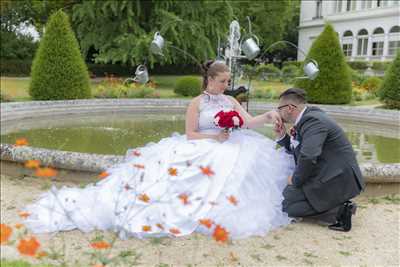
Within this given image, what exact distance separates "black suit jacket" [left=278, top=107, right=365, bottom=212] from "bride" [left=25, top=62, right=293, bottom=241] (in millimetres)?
350

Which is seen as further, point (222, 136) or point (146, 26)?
point (146, 26)

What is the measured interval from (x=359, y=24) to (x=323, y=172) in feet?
141

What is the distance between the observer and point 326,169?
4023mm

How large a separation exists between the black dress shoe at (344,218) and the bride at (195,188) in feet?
1.49

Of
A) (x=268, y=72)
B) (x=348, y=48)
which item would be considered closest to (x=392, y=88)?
(x=268, y=72)

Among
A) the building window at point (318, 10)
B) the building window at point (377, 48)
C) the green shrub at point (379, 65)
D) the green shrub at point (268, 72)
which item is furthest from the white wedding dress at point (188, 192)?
the building window at point (318, 10)

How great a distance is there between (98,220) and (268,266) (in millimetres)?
1471

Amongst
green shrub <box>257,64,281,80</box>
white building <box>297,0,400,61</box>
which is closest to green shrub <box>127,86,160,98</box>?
green shrub <box>257,64,281,80</box>

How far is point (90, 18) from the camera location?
22.7m

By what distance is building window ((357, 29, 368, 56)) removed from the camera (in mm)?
42412

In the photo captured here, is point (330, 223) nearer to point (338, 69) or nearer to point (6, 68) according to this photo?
point (338, 69)

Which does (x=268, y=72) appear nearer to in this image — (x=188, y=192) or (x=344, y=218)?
(x=344, y=218)

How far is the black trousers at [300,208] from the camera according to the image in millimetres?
4137

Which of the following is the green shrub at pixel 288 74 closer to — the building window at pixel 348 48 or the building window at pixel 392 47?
the building window at pixel 392 47
